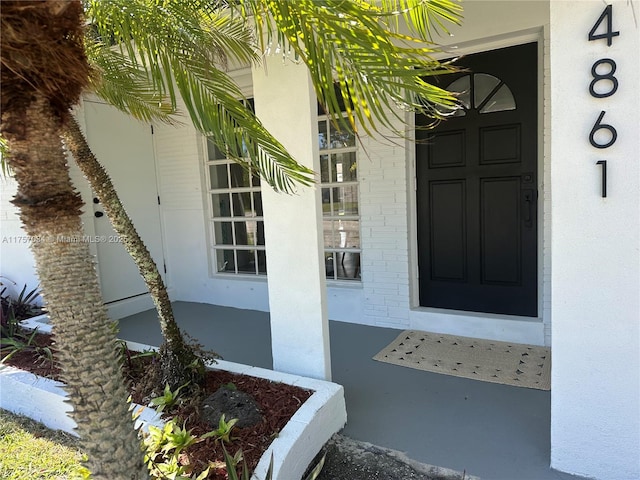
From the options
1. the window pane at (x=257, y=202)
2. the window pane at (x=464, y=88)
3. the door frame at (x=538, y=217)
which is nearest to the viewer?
the door frame at (x=538, y=217)

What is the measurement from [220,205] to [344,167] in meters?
1.92

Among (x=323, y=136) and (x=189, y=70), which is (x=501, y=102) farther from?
(x=189, y=70)

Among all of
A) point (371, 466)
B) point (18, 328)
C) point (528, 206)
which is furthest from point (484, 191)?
point (18, 328)

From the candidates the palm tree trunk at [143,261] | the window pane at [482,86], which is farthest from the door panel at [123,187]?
the window pane at [482,86]

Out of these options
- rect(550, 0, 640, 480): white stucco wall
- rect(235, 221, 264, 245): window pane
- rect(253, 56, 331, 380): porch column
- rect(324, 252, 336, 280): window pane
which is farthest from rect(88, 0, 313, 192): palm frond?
rect(235, 221, 264, 245): window pane

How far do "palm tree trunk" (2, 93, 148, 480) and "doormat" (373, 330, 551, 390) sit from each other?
2.45m

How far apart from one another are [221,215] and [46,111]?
4.28m

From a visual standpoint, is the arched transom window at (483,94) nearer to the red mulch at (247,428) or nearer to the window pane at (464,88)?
the window pane at (464,88)

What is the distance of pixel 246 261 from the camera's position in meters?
5.53

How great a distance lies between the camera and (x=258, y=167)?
2.39 metres

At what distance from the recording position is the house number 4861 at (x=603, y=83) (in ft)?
5.90

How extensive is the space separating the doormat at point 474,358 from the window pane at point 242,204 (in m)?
2.50

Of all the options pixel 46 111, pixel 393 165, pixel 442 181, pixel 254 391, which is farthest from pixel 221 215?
pixel 46 111

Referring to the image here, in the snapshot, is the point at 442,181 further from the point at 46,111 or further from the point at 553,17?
the point at 46,111
